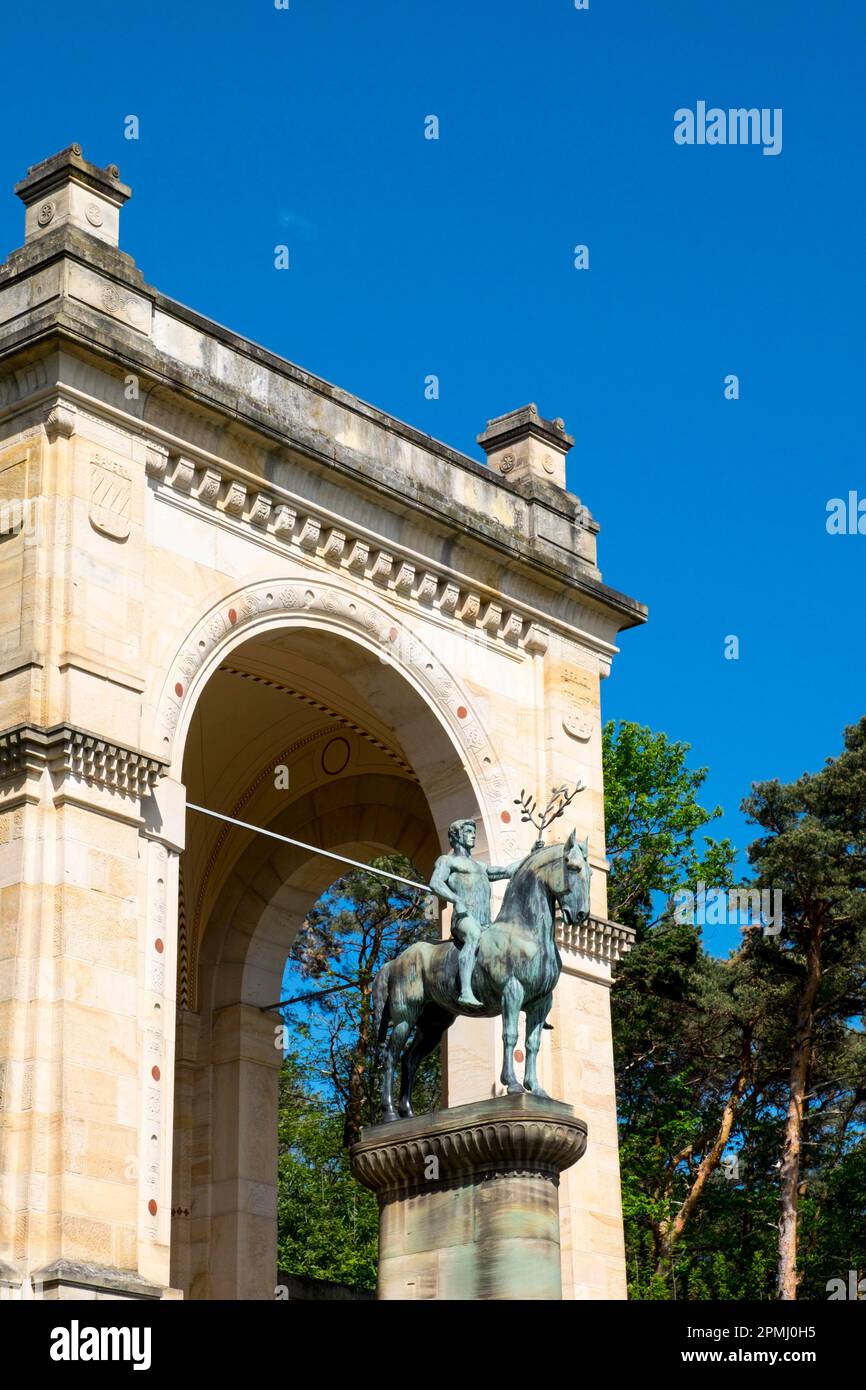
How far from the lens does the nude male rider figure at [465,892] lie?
19500 millimetres

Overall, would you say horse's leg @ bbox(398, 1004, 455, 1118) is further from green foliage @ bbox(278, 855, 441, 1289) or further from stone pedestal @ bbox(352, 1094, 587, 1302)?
green foliage @ bbox(278, 855, 441, 1289)

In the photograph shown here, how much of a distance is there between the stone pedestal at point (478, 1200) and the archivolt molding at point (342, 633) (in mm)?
5270

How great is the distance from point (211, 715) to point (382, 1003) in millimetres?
10006

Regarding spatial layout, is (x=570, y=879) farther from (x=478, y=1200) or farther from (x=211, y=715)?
(x=211, y=715)

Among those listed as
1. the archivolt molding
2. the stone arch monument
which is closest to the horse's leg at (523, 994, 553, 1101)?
the stone arch monument

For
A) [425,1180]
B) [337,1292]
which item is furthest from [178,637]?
[337,1292]

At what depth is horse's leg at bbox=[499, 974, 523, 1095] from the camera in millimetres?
19234

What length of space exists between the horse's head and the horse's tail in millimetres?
1832

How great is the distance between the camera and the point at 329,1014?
44438mm

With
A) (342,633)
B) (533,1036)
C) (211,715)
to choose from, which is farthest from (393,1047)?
(211,715)

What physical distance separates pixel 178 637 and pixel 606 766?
70.5 ft

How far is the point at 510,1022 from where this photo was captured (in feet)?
63.2
